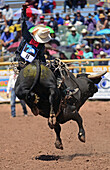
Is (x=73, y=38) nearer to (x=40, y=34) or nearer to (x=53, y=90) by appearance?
(x=40, y=34)

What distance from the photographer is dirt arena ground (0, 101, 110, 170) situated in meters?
5.84

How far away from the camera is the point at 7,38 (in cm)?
1599

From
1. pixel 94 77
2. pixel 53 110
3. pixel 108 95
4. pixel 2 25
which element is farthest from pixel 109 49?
pixel 53 110

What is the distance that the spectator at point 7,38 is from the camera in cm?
1577

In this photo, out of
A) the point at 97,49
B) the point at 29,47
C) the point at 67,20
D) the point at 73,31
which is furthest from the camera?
the point at 67,20

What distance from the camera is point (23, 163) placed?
19.7ft

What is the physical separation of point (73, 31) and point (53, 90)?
32.4ft

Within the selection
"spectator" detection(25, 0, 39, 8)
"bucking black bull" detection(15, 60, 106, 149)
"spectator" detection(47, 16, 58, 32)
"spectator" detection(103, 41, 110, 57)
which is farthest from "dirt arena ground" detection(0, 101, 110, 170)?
"spectator" detection(25, 0, 39, 8)

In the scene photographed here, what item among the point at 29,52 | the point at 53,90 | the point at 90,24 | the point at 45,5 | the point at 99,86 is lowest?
the point at 99,86

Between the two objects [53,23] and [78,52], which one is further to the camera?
[53,23]

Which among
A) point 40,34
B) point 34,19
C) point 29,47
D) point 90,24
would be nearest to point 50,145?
point 29,47

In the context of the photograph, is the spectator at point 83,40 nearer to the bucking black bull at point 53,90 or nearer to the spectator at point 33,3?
the spectator at point 33,3

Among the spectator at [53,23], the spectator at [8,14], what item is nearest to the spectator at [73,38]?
the spectator at [53,23]

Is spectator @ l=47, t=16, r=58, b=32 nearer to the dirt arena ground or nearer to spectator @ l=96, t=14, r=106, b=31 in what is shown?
spectator @ l=96, t=14, r=106, b=31
